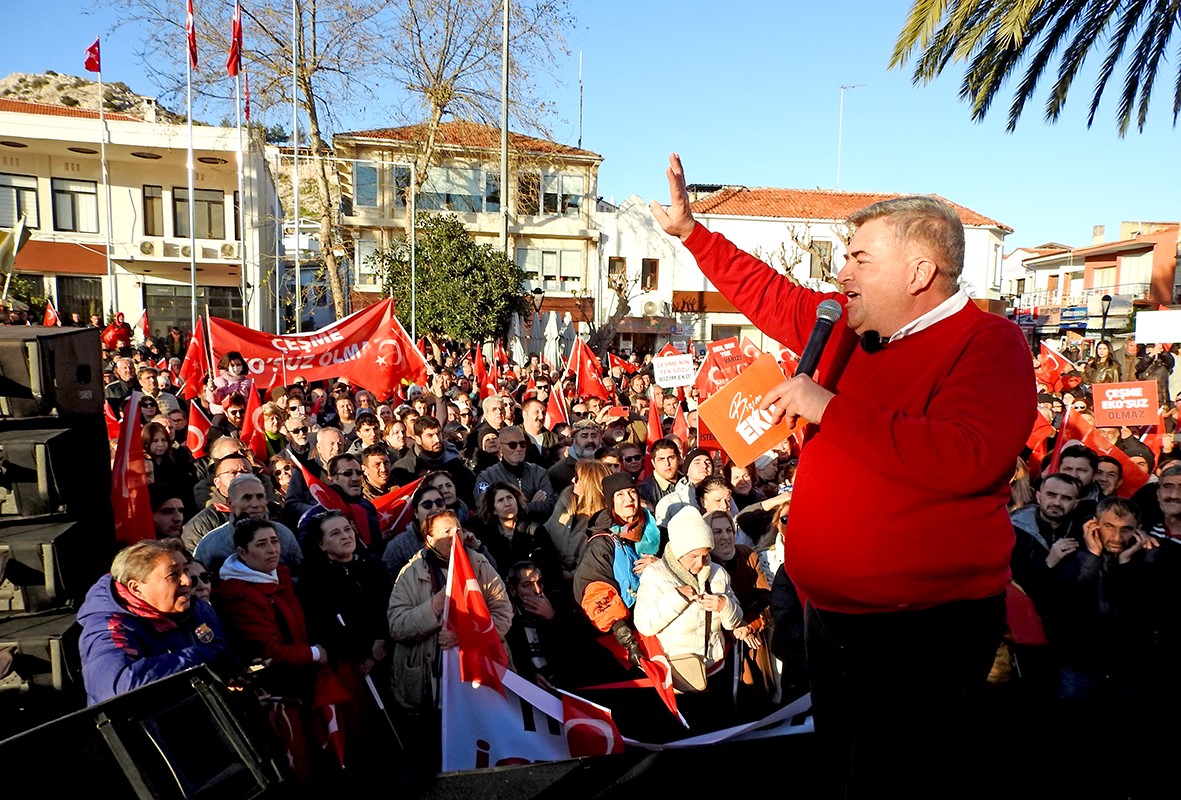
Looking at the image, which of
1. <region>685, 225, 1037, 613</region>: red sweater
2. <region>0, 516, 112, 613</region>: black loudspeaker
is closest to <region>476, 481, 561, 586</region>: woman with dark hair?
<region>0, 516, 112, 613</region>: black loudspeaker

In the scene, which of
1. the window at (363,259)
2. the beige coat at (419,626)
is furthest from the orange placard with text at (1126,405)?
the window at (363,259)

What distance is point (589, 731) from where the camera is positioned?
4098mm

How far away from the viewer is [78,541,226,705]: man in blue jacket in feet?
10.5

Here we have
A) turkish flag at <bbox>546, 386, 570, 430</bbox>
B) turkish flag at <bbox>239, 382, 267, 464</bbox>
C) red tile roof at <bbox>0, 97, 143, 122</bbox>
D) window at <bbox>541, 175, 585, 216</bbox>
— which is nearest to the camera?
turkish flag at <bbox>239, 382, 267, 464</bbox>

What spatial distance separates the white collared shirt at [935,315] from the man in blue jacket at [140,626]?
113 inches

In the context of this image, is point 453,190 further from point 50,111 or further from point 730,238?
point 50,111

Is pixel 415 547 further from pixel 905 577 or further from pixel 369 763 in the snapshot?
pixel 905 577

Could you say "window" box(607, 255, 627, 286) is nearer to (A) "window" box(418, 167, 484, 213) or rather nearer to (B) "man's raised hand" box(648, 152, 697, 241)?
(A) "window" box(418, 167, 484, 213)

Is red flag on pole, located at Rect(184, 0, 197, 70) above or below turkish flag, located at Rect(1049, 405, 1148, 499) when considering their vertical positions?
above

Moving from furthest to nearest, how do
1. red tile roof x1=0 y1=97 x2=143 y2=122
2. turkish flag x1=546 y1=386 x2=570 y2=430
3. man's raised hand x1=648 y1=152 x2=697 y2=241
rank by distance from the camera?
red tile roof x1=0 y1=97 x2=143 y2=122
turkish flag x1=546 y1=386 x2=570 y2=430
man's raised hand x1=648 y1=152 x2=697 y2=241

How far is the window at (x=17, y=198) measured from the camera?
1077 inches

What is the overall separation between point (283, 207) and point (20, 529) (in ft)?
128

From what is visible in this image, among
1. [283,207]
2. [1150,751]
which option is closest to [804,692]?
[1150,751]

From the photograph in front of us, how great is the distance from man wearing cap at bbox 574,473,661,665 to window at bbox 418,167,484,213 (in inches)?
1228
